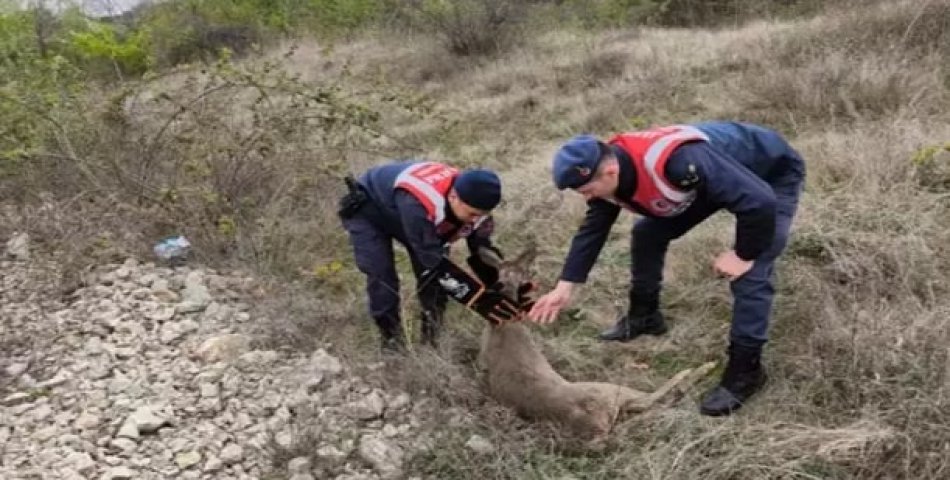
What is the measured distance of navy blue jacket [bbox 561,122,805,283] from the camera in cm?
280

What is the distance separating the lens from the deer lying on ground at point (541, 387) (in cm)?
297

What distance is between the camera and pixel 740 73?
7.88 m

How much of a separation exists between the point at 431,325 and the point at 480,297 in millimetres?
723

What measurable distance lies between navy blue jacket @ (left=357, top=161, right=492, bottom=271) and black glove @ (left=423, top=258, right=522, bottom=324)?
0.15 meters

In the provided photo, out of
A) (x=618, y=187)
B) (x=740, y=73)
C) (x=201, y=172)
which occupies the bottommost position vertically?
(x=740, y=73)

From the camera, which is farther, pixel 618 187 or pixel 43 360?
pixel 43 360

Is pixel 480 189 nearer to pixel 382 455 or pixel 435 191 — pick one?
pixel 435 191

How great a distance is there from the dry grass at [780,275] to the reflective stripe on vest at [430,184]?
53 centimetres

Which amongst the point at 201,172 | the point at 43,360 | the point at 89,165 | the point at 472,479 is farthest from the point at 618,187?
the point at 89,165

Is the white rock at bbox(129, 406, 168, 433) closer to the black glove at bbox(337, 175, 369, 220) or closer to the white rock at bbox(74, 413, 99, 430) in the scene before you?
the white rock at bbox(74, 413, 99, 430)

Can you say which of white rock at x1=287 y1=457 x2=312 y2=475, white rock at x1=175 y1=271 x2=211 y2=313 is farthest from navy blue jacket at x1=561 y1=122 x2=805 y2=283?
white rock at x1=175 y1=271 x2=211 y2=313

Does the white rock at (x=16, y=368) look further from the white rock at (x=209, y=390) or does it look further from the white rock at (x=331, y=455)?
the white rock at (x=331, y=455)

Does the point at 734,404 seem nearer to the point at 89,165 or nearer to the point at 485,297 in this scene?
the point at 485,297

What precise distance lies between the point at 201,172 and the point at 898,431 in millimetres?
3810
